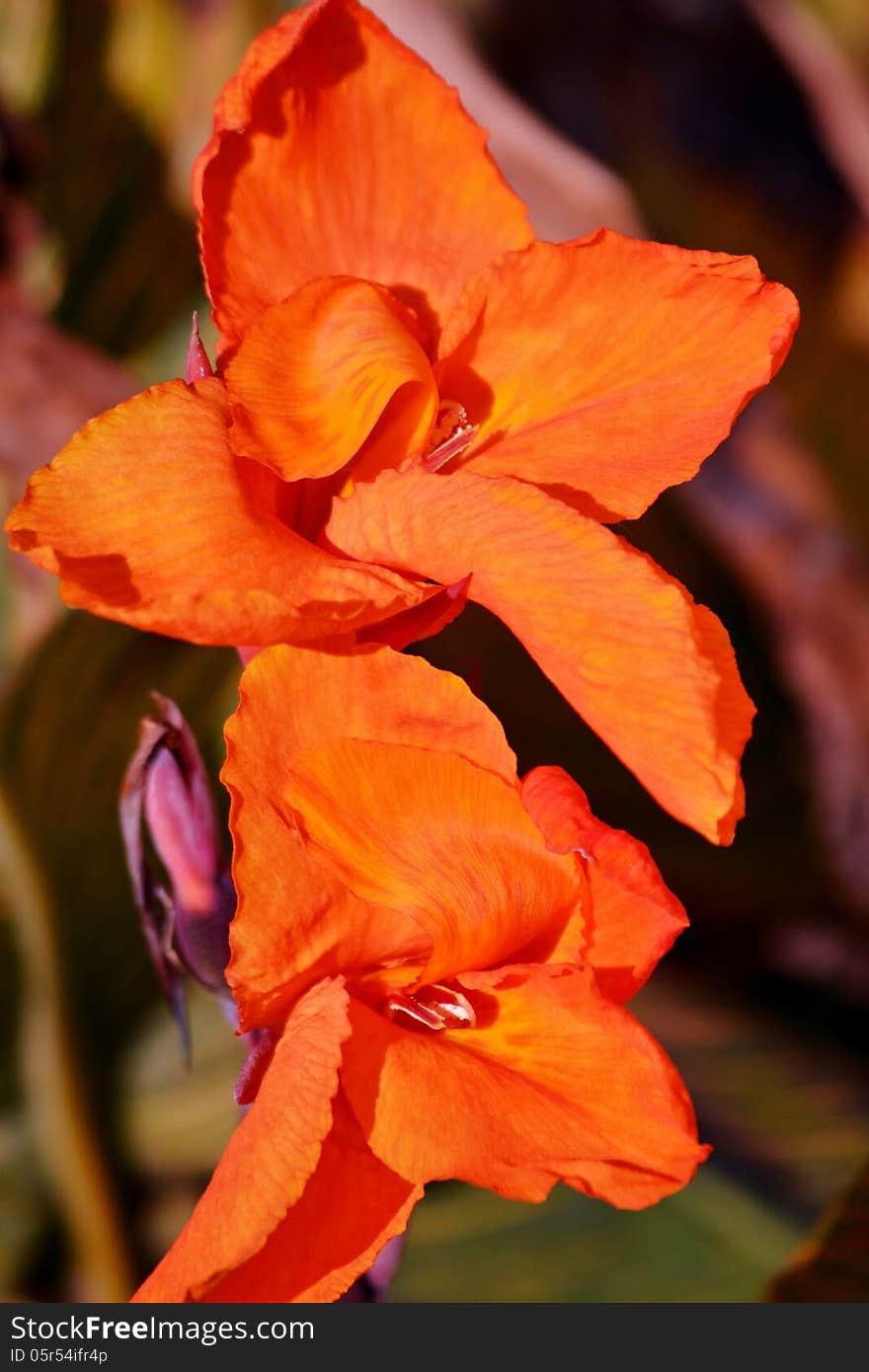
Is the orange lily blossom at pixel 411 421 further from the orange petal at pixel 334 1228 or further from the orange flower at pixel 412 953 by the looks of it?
the orange petal at pixel 334 1228

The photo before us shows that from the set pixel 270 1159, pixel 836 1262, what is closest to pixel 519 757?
pixel 836 1262

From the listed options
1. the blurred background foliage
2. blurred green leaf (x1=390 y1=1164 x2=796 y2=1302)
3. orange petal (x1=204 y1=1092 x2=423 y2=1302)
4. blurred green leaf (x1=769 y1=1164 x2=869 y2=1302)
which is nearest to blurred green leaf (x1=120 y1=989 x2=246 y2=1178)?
the blurred background foliage

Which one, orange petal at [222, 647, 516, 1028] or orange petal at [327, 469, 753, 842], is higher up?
orange petal at [327, 469, 753, 842]

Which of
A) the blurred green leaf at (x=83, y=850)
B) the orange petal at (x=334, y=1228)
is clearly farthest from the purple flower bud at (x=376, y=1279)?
the blurred green leaf at (x=83, y=850)

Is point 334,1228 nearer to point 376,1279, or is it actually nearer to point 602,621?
point 376,1279

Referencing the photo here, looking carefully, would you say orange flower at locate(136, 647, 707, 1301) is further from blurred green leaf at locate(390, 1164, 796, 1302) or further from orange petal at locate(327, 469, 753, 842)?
blurred green leaf at locate(390, 1164, 796, 1302)

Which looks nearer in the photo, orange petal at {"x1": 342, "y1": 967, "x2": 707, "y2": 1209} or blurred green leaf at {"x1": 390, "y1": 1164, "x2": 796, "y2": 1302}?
orange petal at {"x1": 342, "y1": 967, "x2": 707, "y2": 1209}

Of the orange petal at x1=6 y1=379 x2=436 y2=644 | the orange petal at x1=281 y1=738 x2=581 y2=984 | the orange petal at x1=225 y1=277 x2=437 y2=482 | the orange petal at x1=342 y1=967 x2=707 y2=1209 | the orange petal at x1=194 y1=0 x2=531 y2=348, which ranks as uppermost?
the orange petal at x1=194 y1=0 x2=531 y2=348

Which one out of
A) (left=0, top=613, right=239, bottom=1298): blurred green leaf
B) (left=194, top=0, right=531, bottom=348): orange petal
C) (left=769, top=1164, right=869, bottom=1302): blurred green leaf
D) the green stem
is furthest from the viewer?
the green stem

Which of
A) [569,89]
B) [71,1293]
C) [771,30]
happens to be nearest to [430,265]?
[71,1293]

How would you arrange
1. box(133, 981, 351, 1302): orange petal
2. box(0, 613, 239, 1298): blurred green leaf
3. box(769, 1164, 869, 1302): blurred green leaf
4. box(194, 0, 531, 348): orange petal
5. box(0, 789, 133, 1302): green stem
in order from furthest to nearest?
box(0, 789, 133, 1302): green stem < box(0, 613, 239, 1298): blurred green leaf < box(769, 1164, 869, 1302): blurred green leaf < box(194, 0, 531, 348): orange petal < box(133, 981, 351, 1302): orange petal
